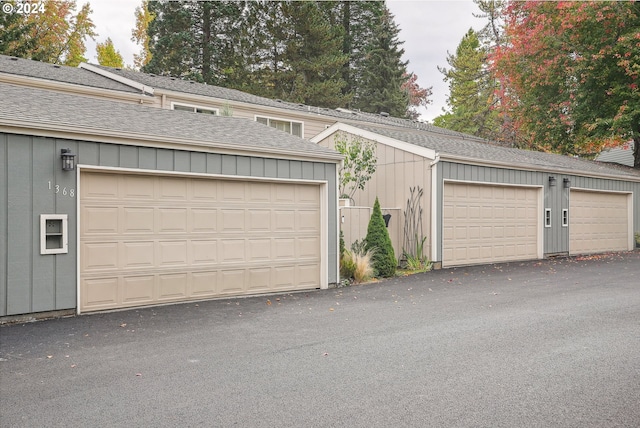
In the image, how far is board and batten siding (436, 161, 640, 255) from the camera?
1226cm

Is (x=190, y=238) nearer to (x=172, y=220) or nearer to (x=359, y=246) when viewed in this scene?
(x=172, y=220)

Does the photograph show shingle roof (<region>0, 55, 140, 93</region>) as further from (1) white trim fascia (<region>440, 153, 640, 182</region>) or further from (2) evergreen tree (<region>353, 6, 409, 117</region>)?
(2) evergreen tree (<region>353, 6, 409, 117</region>)

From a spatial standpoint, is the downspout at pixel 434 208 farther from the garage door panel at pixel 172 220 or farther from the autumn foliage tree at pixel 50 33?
the autumn foliage tree at pixel 50 33

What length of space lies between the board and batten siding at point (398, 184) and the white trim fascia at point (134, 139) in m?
3.45

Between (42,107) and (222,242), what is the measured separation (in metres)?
3.41

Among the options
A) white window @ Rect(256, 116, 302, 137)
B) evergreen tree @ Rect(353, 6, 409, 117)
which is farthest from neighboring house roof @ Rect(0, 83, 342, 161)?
evergreen tree @ Rect(353, 6, 409, 117)

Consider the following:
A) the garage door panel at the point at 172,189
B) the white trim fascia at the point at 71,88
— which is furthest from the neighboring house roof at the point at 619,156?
the garage door panel at the point at 172,189

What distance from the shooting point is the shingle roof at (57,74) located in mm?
14073

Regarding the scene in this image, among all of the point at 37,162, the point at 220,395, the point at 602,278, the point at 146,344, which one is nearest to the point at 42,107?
the point at 37,162

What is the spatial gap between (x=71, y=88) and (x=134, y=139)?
8231 mm

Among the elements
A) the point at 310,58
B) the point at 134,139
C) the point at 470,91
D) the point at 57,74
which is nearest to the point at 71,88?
the point at 57,74

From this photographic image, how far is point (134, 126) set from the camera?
7973mm

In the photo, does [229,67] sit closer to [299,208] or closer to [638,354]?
[299,208]

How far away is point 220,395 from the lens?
13.1ft
